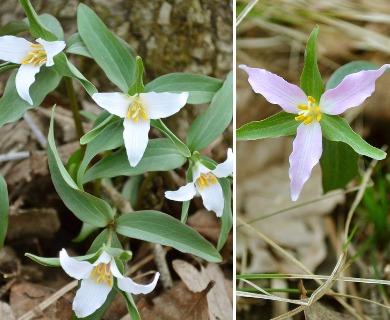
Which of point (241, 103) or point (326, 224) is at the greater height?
point (241, 103)

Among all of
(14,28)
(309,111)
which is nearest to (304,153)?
(309,111)

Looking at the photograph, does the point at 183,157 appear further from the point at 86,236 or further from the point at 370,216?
the point at 370,216

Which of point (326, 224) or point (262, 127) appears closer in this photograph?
point (262, 127)

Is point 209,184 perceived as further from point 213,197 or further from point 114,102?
point 114,102

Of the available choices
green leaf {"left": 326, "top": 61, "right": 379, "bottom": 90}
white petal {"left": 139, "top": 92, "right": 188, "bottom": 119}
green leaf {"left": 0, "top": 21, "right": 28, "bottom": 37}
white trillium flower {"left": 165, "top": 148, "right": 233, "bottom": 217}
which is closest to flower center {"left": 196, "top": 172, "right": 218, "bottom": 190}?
white trillium flower {"left": 165, "top": 148, "right": 233, "bottom": 217}

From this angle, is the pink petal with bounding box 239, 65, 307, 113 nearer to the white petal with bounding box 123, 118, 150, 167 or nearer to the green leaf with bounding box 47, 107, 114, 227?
the white petal with bounding box 123, 118, 150, 167

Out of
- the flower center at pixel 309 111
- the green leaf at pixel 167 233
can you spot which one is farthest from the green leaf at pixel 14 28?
the flower center at pixel 309 111

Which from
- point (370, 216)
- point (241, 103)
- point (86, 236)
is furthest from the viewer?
point (241, 103)

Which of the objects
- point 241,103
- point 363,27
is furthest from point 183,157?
point 363,27
